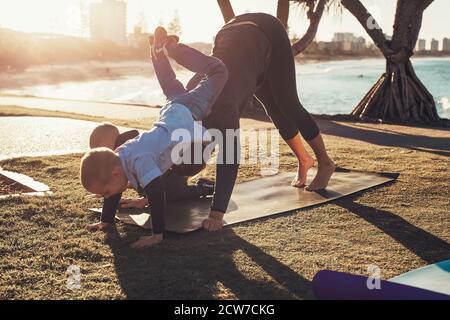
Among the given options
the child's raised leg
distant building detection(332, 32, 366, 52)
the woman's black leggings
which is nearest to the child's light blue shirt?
the child's raised leg

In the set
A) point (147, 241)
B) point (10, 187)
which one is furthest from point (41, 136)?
point (147, 241)

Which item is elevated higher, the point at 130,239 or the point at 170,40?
the point at 170,40

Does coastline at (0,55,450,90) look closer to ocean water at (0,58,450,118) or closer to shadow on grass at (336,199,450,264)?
ocean water at (0,58,450,118)

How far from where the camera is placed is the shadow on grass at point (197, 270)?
8.19ft

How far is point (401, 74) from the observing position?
1259cm

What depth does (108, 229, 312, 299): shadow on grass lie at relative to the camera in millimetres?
2496

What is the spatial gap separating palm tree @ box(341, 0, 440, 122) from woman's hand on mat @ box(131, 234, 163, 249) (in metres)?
10.1

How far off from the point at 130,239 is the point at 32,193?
130 centimetres

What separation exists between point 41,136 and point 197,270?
203 inches

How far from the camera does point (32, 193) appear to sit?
4254mm

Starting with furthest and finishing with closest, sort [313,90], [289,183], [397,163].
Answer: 1. [313,90]
2. [397,163]
3. [289,183]
